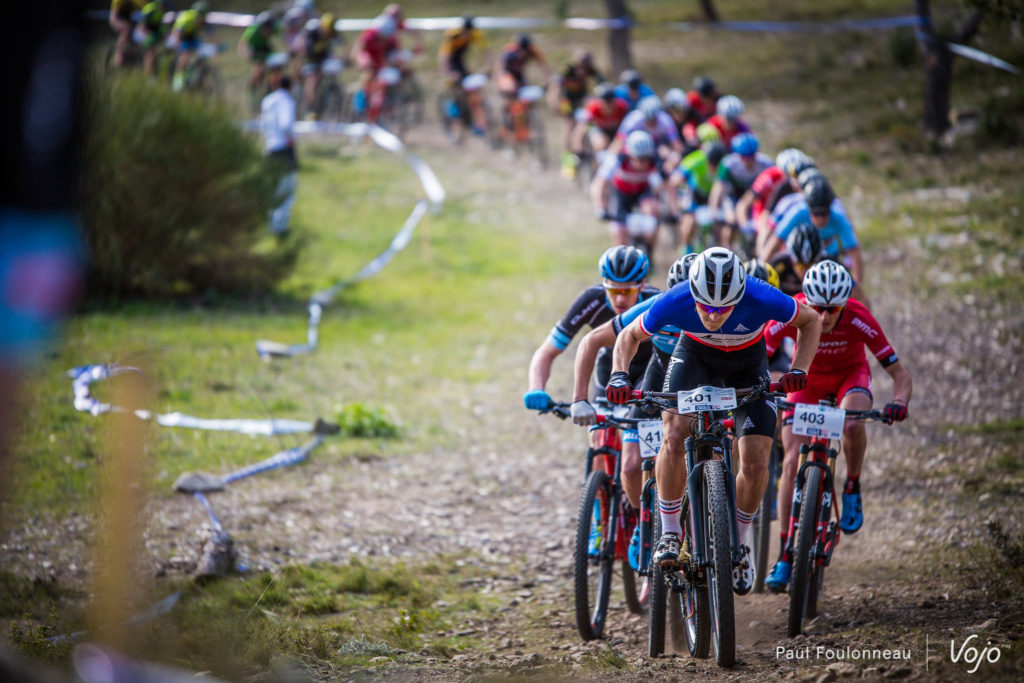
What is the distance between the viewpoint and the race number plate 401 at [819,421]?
227 inches

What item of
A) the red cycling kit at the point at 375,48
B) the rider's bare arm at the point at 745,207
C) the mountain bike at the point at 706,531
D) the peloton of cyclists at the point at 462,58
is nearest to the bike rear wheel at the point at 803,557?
the mountain bike at the point at 706,531

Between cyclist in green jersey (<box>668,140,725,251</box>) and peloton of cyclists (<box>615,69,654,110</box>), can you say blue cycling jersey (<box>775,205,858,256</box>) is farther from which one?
peloton of cyclists (<box>615,69,654,110</box>)

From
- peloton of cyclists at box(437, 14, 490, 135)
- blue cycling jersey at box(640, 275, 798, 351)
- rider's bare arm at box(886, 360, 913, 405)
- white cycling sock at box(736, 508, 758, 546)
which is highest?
peloton of cyclists at box(437, 14, 490, 135)

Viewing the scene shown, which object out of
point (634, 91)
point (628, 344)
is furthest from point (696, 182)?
point (628, 344)

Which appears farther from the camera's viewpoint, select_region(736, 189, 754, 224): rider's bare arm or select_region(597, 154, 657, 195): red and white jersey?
select_region(597, 154, 657, 195): red and white jersey

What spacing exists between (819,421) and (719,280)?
1.23 m

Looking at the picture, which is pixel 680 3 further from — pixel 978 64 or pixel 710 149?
pixel 710 149

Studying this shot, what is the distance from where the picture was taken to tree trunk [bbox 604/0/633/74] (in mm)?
26250

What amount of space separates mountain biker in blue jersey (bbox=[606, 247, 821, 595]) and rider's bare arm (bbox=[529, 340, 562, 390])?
69 cm

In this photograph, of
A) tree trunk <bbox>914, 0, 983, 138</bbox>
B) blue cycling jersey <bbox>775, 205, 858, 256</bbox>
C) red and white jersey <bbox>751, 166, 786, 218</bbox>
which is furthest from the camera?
tree trunk <bbox>914, 0, 983, 138</bbox>

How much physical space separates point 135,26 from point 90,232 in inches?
527

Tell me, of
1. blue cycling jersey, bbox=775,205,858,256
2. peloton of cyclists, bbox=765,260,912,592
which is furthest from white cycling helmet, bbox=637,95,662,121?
peloton of cyclists, bbox=765,260,912,592

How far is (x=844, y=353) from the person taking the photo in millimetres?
6379

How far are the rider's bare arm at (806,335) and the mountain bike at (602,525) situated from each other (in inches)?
38.3
